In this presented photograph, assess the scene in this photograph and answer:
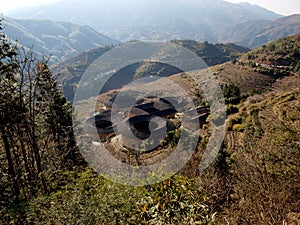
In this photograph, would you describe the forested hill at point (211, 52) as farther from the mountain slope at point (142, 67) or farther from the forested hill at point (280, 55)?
the forested hill at point (280, 55)

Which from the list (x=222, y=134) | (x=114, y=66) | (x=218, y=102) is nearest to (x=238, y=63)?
(x=218, y=102)

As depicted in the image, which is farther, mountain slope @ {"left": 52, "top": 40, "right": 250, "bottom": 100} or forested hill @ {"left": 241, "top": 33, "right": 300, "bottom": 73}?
mountain slope @ {"left": 52, "top": 40, "right": 250, "bottom": 100}

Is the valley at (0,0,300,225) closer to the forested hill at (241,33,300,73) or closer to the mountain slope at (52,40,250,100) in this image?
the forested hill at (241,33,300,73)

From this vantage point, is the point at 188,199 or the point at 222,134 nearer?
the point at 188,199

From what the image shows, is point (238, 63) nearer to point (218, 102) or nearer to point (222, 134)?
point (218, 102)

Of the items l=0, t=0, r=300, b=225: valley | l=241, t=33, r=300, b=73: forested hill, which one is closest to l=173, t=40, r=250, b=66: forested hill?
l=241, t=33, r=300, b=73: forested hill

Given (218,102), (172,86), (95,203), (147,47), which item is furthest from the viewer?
(147,47)

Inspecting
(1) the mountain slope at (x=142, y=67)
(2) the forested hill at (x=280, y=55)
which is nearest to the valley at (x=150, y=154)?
(2) the forested hill at (x=280, y=55)

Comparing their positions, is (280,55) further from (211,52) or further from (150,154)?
(150,154)

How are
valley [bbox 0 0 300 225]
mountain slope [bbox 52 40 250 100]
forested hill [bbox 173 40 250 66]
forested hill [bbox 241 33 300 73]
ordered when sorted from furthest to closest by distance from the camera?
1. forested hill [bbox 173 40 250 66]
2. mountain slope [bbox 52 40 250 100]
3. forested hill [bbox 241 33 300 73]
4. valley [bbox 0 0 300 225]

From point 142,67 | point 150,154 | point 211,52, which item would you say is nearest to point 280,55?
point 142,67

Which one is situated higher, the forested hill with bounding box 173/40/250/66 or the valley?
the forested hill with bounding box 173/40/250/66
